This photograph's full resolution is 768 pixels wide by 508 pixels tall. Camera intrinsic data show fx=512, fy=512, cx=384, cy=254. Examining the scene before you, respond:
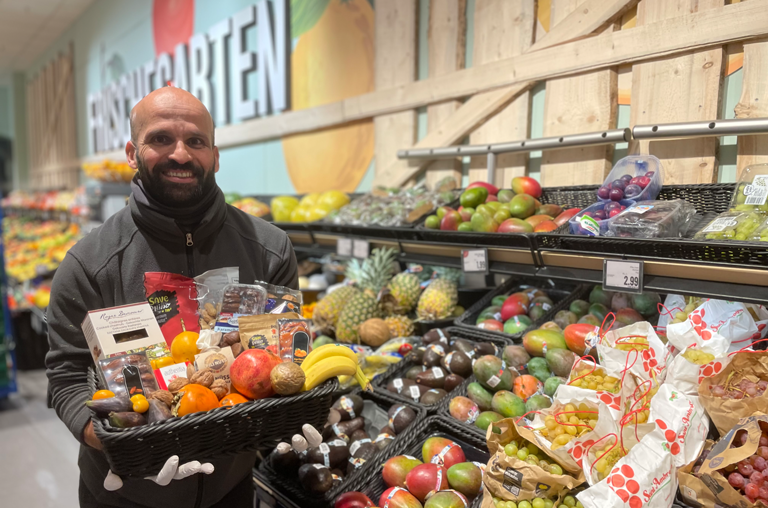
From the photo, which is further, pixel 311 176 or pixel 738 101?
pixel 311 176

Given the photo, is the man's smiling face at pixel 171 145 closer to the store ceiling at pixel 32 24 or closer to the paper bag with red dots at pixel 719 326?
the paper bag with red dots at pixel 719 326

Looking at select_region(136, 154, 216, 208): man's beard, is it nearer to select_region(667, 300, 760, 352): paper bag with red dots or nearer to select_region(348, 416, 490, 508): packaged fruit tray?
select_region(348, 416, 490, 508): packaged fruit tray

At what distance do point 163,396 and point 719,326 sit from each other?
5.07 feet

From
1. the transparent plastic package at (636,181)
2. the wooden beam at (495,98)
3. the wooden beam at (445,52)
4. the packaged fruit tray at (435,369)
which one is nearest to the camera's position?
the transparent plastic package at (636,181)

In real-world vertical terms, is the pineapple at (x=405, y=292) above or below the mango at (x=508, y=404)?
above

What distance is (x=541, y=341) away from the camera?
1903mm

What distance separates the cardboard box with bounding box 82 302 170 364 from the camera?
1.30 metres

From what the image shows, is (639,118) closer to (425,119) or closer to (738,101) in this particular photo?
(738,101)

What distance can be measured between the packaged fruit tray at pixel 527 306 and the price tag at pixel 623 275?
0.50 metres

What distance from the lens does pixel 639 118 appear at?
2201 millimetres

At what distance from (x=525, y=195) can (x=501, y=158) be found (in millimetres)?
593

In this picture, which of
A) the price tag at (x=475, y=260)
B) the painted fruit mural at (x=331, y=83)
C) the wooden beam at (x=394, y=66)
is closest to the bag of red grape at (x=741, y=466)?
the price tag at (x=475, y=260)

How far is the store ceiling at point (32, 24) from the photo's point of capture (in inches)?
331

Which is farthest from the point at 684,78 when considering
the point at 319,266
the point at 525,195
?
the point at 319,266
